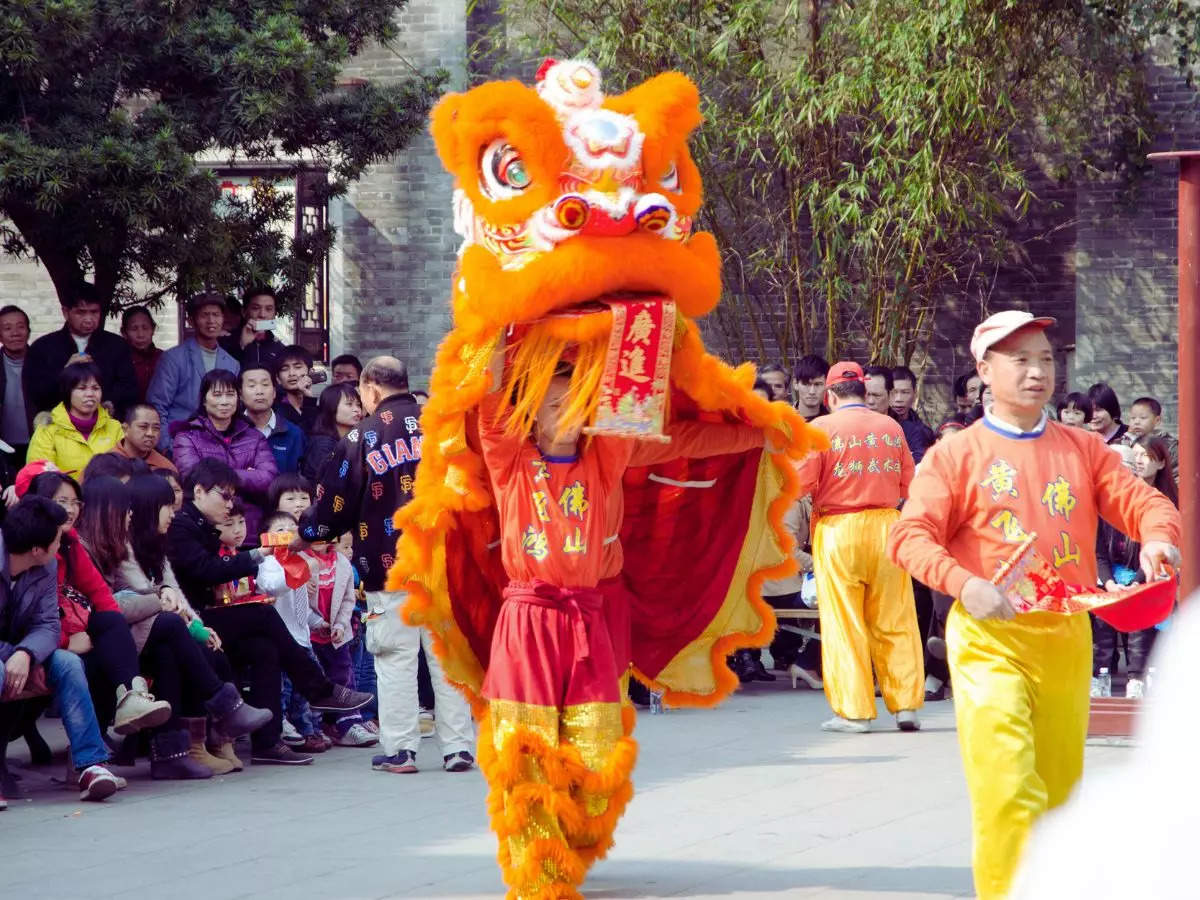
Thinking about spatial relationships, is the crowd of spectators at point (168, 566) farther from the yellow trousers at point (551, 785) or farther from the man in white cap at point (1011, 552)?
the man in white cap at point (1011, 552)

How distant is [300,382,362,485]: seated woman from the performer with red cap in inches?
101

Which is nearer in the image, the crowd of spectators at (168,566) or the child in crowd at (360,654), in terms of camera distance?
the crowd of spectators at (168,566)

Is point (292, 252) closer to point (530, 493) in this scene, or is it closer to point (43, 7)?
point (43, 7)

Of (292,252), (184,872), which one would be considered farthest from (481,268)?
(292,252)

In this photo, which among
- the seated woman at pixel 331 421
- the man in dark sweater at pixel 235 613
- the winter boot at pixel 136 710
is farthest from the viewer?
the seated woman at pixel 331 421

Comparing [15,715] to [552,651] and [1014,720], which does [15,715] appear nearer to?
[552,651]

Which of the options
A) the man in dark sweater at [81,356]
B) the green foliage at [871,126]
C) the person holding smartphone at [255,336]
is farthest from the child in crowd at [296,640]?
the green foliage at [871,126]

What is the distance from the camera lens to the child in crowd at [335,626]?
834cm

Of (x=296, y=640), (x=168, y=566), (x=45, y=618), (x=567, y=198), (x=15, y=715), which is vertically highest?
(x=567, y=198)

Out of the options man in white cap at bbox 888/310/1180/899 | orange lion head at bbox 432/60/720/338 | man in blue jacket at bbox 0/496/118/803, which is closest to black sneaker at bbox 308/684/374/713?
man in blue jacket at bbox 0/496/118/803

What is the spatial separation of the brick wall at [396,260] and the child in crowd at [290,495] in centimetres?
574

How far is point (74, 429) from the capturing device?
8.48 metres

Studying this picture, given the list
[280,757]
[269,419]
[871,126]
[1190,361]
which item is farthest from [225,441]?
[871,126]

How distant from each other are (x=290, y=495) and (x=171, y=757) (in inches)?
58.9
